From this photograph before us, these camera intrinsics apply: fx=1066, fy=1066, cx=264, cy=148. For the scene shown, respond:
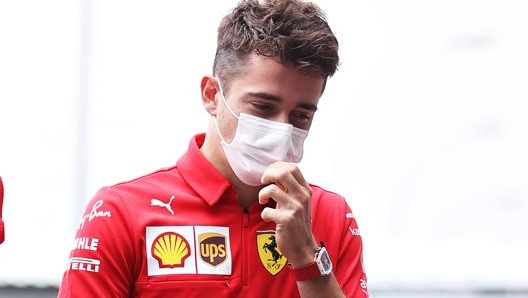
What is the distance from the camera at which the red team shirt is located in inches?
79.2

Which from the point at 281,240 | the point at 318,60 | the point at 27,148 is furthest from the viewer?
the point at 27,148

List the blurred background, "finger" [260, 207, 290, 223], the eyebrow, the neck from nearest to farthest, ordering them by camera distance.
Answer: "finger" [260, 207, 290, 223] < the eyebrow < the neck < the blurred background

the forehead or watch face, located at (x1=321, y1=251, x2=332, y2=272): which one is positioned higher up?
the forehead

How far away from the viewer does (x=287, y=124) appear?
209 centimetres

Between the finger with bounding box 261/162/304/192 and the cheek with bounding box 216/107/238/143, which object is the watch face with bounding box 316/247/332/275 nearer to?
the finger with bounding box 261/162/304/192

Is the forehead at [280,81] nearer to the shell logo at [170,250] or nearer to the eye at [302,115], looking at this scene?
the eye at [302,115]

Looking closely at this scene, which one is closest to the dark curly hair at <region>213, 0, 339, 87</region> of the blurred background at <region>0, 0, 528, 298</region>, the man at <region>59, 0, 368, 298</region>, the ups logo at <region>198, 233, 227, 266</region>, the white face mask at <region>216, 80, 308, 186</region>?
the man at <region>59, 0, 368, 298</region>

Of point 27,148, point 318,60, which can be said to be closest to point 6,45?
point 27,148

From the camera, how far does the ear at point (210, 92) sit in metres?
2.22

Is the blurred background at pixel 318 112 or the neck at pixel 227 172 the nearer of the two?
the neck at pixel 227 172

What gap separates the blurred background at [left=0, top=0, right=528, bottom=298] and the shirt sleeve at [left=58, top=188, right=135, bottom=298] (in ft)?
5.25

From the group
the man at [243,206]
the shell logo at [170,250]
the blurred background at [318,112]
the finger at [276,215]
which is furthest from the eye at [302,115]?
the blurred background at [318,112]

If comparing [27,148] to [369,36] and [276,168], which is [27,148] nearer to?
[369,36]

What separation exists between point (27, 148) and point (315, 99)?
1.76 meters
